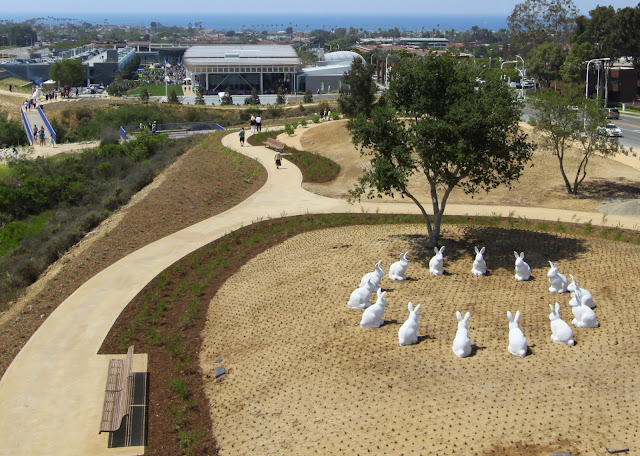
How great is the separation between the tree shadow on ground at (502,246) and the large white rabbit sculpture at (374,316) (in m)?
3.64

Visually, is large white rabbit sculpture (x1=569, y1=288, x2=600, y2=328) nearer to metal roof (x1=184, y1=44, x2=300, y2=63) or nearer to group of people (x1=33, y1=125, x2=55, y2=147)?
group of people (x1=33, y1=125, x2=55, y2=147)

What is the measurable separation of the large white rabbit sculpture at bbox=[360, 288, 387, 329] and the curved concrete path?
4.70 m

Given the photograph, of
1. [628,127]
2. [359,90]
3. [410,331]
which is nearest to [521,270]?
[410,331]

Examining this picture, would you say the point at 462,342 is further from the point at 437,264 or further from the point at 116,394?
the point at 116,394

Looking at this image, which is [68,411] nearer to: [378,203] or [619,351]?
[619,351]

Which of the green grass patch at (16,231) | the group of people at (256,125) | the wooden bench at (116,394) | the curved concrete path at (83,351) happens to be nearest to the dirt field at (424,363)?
the wooden bench at (116,394)

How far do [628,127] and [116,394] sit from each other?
39998 millimetres

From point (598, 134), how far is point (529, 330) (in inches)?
524

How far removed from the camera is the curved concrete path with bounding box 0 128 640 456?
1194 centimetres

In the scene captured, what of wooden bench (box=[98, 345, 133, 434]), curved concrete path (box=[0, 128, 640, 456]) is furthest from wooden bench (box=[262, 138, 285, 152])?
wooden bench (box=[98, 345, 133, 434])

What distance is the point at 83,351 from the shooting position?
14.8 m

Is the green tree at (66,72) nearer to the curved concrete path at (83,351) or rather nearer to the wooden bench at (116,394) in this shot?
the curved concrete path at (83,351)

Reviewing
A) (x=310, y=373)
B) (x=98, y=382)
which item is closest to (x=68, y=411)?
(x=98, y=382)

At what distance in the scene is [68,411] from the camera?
12672mm
